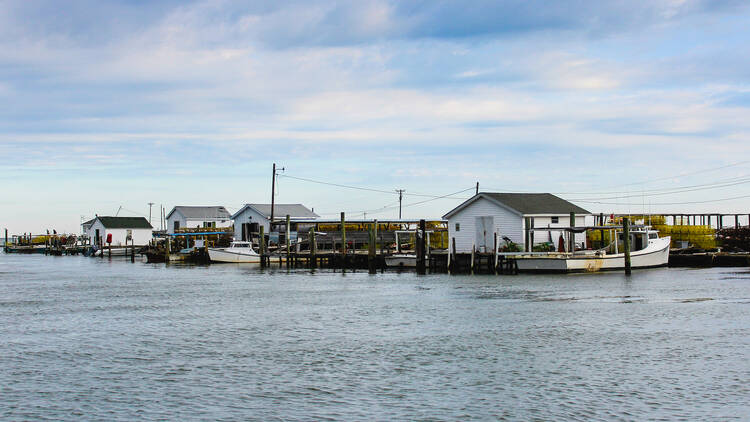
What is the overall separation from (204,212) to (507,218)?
226 ft

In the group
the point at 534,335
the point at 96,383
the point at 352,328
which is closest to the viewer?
the point at 96,383

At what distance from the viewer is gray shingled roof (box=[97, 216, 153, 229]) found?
128m

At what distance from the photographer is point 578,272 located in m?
52.6

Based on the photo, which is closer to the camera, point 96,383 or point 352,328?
point 96,383

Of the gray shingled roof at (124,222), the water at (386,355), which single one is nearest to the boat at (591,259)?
the water at (386,355)

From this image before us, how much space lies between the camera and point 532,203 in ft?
194

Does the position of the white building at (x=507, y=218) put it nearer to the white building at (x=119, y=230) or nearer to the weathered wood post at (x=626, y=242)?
the weathered wood post at (x=626, y=242)

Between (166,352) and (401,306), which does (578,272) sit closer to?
(401,306)

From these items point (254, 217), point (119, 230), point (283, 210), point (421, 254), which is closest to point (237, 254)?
point (254, 217)

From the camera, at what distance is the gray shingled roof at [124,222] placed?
12756 centimetres

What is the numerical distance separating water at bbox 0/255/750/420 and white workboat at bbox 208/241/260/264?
1421 inches

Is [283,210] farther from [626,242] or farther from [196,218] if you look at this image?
[626,242]

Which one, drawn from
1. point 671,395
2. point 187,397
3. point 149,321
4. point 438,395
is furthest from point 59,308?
point 671,395

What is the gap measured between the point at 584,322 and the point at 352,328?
8811 millimetres
